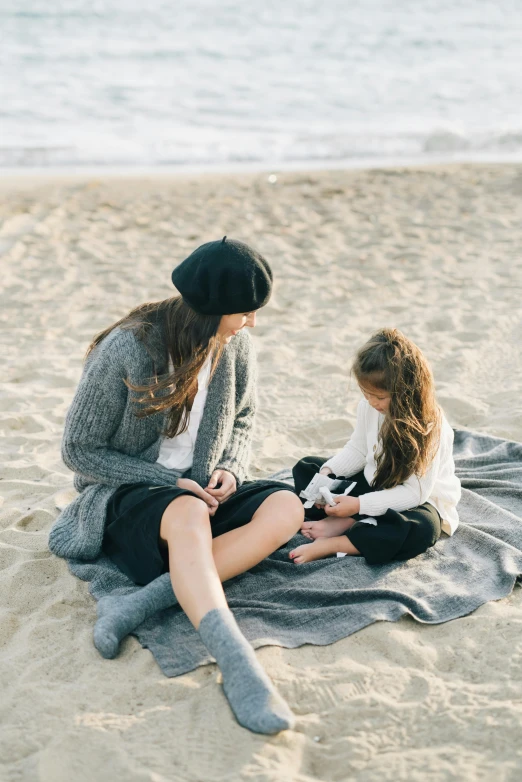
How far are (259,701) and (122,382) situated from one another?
1221mm

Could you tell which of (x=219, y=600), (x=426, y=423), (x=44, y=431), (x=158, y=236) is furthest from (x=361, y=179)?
(x=219, y=600)

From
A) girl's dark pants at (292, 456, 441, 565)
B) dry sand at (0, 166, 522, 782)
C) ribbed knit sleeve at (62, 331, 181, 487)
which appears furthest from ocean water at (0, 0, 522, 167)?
girl's dark pants at (292, 456, 441, 565)

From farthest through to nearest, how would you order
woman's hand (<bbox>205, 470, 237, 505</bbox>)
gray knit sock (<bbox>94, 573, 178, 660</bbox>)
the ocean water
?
the ocean water, woman's hand (<bbox>205, 470, 237, 505</bbox>), gray knit sock (<bbox>94, 573, 178, 660</bbox>)

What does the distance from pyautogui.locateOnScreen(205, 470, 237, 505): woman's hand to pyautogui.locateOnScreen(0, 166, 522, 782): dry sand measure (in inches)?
22.8

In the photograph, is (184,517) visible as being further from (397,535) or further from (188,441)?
(397,535)

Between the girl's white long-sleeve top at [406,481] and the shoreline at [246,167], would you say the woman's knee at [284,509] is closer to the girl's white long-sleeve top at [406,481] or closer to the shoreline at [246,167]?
the girl's white long-sleeve top at [406,481]

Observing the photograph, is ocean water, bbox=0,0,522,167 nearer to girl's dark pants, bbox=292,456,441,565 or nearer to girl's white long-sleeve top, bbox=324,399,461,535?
girl's white long-sleeve top, bbox=324,399,461,535

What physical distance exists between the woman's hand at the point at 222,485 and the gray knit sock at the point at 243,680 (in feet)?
2.16

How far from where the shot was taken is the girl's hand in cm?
312

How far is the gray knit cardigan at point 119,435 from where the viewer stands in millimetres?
2914

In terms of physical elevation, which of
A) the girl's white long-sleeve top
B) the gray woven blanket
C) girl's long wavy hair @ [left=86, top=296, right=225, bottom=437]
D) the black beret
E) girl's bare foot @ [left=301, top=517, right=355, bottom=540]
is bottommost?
the gray woven blanket

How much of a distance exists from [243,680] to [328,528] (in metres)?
1.05

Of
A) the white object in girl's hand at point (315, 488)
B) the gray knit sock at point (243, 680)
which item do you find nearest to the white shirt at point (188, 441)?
the white object in girl's hand at point (315, 488)

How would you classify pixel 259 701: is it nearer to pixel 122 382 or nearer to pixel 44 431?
pixel 122 382
